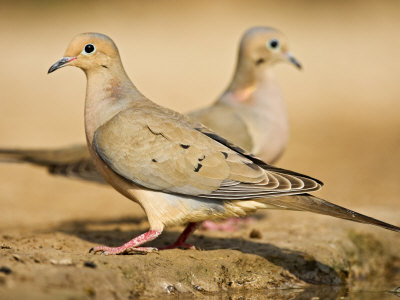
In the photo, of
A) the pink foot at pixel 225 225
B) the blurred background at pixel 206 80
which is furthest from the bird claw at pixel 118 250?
the blurred background at pixel 206 80

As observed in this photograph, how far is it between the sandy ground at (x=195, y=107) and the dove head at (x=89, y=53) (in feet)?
4.20

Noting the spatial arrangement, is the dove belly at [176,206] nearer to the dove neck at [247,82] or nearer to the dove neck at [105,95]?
the dove neck at [105,95]

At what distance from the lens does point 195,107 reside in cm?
1435

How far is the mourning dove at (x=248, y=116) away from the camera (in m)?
6.66

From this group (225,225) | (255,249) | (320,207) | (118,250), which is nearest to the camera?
(320,207)

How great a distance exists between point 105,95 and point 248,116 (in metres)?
2.06

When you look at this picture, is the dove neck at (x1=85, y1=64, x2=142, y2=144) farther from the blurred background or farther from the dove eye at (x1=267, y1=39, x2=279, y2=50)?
the dove eye at (x1=267, y1=39, x2=279, y2=50)

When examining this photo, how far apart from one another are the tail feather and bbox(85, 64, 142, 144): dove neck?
1.51 metres

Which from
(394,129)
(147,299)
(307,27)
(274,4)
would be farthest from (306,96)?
(147,299)

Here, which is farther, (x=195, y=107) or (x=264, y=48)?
(x=195, y=107)

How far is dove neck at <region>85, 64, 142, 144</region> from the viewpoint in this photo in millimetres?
5055

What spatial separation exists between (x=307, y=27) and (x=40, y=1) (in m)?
8.18

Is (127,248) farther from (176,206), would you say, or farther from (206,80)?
(206,80)

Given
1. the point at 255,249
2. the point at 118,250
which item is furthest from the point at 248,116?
the point at 118,250
